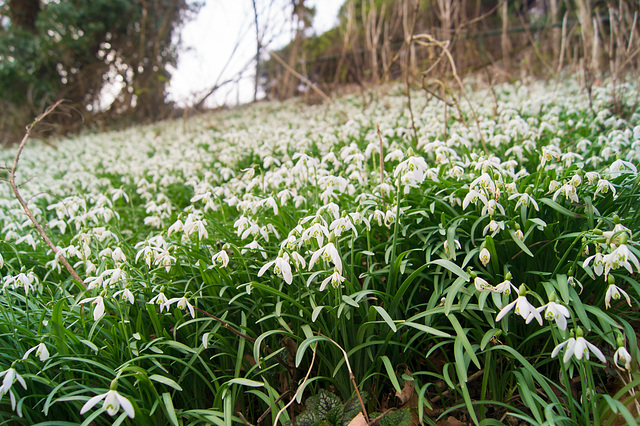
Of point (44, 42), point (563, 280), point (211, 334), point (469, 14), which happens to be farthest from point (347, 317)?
point (469, 14)

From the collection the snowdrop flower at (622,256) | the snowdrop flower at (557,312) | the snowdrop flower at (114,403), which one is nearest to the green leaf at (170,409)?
the snowdrop flower at (114,403)

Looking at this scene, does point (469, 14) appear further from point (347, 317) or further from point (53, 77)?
point (347, 317)

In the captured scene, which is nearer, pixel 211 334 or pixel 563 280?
pixel 563 280

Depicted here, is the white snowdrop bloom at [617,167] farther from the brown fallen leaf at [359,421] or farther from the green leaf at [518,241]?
the brown fallen leaf at [359,421]

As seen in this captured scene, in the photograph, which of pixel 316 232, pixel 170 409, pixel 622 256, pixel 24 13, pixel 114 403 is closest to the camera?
pixel 114 403

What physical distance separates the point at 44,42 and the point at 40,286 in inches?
403

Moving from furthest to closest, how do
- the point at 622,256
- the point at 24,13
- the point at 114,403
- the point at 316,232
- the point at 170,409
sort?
the point at 24,13, the point at 316,232, the point at 170,409, the point at 622,256, the point at 114,403

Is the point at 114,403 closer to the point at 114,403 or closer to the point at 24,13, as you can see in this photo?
the point at 114,403

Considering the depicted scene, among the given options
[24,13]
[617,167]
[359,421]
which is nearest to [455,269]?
[359,421]

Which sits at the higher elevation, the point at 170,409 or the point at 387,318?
the point at 387,318

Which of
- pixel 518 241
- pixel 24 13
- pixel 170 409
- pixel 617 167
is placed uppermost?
pixel 24 13

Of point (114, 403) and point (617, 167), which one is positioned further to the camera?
point (617, 167)

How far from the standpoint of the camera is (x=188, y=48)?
11773mm

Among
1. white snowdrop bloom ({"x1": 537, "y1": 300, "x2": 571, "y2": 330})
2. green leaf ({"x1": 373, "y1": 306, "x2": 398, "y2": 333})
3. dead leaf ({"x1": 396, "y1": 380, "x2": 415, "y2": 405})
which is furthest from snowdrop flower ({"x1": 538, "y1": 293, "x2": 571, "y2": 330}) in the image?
dead leaf ({"x1": 396, "y1": 380, "x2": 415, "y2": 405})
